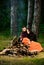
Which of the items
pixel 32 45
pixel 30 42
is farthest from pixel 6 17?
pixel 32 45

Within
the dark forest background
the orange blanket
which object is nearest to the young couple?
the orange blanket

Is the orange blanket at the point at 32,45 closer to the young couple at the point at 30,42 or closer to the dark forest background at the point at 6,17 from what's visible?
the young couple at the point at 30,42

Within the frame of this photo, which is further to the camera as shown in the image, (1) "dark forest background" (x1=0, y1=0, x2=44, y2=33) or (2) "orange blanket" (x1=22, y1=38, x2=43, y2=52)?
(1) "dark forest background" (x1=0, y1=0, x2=44, y2=33)

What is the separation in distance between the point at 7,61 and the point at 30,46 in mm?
2542

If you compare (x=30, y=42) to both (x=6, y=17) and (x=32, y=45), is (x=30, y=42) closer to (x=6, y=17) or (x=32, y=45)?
(x=32, y=45)

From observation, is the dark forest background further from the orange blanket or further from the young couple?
the orange blanket

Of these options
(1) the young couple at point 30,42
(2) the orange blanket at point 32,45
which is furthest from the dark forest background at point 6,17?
(2) the orange blanket at point 32,45

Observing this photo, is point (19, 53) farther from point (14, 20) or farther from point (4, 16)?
point (4, 16)

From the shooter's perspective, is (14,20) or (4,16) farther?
(4,16)

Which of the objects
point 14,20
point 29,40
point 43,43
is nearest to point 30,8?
point 14,20

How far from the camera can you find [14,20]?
70.8 ft

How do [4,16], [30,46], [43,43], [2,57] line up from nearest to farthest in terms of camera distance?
[2,57] < [30,46] < [43,43] < [4,16]

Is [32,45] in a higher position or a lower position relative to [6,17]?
higher

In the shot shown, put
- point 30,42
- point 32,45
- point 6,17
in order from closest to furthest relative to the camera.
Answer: point 32,45, point 30,42, point 6,17
